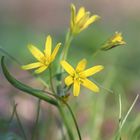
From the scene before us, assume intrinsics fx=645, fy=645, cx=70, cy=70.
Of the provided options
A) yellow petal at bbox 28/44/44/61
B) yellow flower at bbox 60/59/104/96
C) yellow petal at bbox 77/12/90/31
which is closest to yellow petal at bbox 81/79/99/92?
yellow flower at bbox 60/59/104/96

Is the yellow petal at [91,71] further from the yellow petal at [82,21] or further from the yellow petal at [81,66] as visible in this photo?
the yellow petal at [82,21]

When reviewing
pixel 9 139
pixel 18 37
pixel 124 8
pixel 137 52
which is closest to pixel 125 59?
pixel 137 52

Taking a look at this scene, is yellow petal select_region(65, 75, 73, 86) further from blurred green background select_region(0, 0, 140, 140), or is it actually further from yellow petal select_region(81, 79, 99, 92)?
blurred green background select_region(0, 0, 140, 140)

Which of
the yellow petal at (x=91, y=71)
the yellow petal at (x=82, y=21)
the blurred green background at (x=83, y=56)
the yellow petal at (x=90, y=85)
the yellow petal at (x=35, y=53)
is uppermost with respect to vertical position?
the yellow petal at (x=82, y=21)

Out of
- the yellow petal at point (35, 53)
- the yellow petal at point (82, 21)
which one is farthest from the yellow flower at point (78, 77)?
the yellow petal at point (82, 21)

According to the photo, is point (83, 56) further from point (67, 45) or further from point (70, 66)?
point (70, 66)

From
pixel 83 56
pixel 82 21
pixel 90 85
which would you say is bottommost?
pixel 83 56

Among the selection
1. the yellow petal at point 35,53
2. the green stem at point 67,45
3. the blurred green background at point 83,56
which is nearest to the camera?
the yellow petal at point 35,53

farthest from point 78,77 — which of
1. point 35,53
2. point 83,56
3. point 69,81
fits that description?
point 83,56
